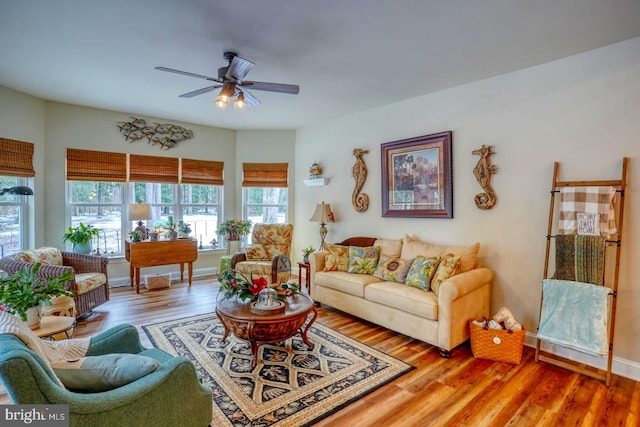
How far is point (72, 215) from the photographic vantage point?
15.2 feet

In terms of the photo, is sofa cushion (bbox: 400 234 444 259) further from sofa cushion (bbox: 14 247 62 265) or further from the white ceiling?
sofa cushion (bbox: 14 247 62 265)

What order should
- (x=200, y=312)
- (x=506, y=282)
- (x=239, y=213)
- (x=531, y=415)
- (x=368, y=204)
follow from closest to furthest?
(x=531, y=415), (x=506, y=282), (x=200, y=312), (x=368, y=204), (x=239, y=213)

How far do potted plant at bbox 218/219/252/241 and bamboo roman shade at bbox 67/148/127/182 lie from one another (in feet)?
5.43

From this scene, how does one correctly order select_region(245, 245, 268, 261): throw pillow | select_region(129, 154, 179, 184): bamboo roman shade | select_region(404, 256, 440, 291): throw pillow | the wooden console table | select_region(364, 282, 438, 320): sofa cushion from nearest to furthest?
select_region(364, 282, 438, 320): sofa cushion
select_region(404, 256, 440, 291): throw pillow
the wooden console table
select_region(245, 245, 268, 261): throw pillow
select_region(129, 154, 179, 184): bamboo roman shade

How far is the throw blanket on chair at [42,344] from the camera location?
1282 millimetres

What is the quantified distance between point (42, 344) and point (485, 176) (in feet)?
12.0

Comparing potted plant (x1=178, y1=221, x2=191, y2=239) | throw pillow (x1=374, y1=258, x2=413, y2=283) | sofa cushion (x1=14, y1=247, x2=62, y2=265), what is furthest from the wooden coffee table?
potted plant (x1=178, y1=221, x2=191, y2=239)

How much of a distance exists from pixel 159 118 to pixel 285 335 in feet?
13.9

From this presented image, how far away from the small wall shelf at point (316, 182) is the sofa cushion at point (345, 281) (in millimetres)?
1751

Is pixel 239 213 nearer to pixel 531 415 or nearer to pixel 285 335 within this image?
pixel 285 335

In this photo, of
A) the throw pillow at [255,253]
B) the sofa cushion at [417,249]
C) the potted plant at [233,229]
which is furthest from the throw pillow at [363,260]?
the potted plant at [233,229]

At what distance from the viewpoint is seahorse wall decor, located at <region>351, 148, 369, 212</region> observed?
4.54m

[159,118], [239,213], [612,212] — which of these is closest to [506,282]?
[612,212]

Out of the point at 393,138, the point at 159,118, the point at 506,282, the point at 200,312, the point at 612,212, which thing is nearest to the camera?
the point at 612,212
